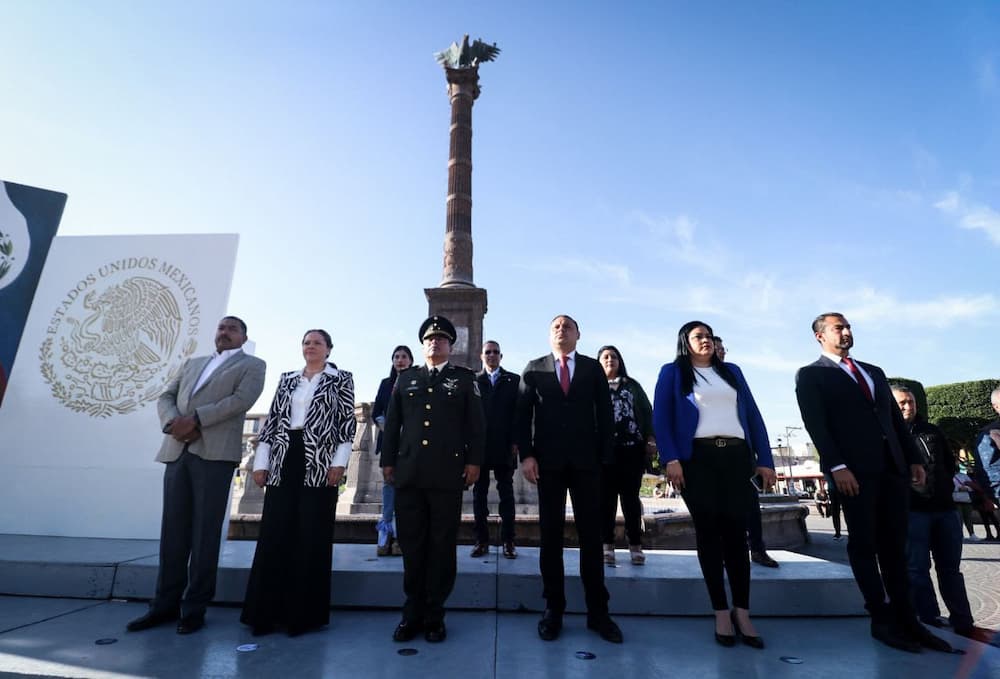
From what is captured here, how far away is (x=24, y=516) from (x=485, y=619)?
548cm

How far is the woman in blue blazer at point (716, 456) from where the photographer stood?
3086mm

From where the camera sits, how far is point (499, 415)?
16.4 feet

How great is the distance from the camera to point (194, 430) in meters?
3.56

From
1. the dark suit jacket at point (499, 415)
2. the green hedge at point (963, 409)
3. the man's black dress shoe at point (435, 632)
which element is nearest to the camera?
the man's black dress shoe at point (435, 632)

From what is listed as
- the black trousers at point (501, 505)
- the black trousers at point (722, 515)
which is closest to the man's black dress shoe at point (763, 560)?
the black trousers at point (722, 515)

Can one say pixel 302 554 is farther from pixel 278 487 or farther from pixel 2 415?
pixel 2 415

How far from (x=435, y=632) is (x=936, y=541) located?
401 centimetres

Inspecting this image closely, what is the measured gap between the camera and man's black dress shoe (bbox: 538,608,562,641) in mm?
3035

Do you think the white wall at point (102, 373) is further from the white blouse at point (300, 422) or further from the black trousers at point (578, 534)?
the black trousers at point (578, 534)

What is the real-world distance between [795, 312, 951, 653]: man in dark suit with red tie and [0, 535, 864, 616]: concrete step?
1.70ft

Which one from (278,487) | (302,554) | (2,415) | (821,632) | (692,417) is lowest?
(821,632)

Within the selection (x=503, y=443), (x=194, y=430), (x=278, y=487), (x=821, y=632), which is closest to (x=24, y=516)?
(x=194, y=430)

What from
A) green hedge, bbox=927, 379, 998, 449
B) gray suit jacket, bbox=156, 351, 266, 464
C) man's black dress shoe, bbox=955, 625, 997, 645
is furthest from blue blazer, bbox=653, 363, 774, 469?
green hedge, bbox=927, 379, 998, 449

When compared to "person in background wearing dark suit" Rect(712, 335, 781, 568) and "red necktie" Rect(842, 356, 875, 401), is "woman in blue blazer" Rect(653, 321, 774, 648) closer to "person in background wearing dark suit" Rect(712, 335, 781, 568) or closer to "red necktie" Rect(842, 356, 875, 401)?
"red necktie" Rect(842, 356, 875, 401)
